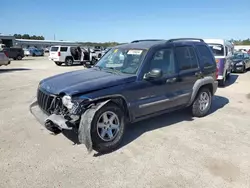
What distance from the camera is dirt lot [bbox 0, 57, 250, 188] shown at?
10.3 ft

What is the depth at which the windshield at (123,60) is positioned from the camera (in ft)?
14.8

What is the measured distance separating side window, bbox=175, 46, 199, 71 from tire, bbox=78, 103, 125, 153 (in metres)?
1.91

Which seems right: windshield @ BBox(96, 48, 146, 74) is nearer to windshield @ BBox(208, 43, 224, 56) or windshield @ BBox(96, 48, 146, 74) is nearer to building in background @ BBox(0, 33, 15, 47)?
windshield @ BBox(208, 43, 224, 56)

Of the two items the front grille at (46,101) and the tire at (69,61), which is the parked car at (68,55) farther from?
the front grille at (46,101)

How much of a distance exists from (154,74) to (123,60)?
86 centimetres

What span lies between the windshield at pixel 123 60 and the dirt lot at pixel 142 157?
132cm

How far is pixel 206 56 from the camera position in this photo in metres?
5.88

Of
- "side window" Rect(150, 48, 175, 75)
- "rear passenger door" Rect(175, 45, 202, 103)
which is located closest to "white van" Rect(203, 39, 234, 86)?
"rear passenger door" Rect(175, 45, 202, 103)

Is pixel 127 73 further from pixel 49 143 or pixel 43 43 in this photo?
pixel 43 43

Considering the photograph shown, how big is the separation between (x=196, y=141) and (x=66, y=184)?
252 cm

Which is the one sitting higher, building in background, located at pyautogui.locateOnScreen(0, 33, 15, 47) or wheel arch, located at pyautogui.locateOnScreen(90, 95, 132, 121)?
building in background, located at pyautogui.locateOnScreen(0, 33, 15, 47)

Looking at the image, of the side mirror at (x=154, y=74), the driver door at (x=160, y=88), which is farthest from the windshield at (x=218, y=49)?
the side mirror at (x=154, y=74)

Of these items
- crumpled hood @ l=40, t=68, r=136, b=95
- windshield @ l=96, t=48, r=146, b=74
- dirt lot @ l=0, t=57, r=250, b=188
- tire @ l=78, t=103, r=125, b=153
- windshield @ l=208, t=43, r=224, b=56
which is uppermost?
windshield @ l=208, t=43, r=224, b=56

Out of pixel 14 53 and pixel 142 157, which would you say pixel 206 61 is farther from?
pixel 14 53
